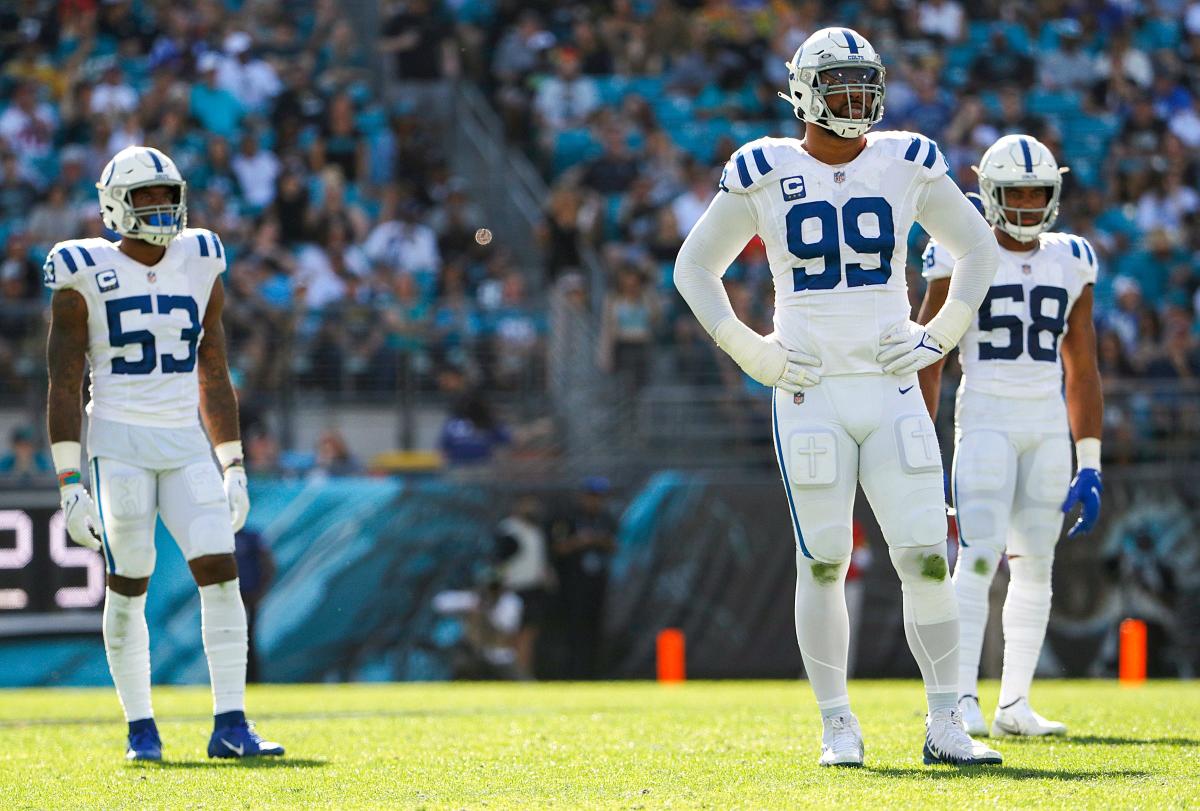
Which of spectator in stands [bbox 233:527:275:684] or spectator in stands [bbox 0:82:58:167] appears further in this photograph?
spectator in stands [bbox 0:82:58:167]

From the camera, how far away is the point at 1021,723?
7.12m

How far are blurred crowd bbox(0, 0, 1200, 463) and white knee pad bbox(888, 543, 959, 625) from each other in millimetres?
8531

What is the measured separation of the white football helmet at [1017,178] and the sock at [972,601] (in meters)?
1.26

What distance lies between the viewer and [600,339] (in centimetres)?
1502

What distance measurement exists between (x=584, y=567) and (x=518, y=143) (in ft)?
18.3

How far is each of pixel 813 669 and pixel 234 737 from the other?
84.9 inches

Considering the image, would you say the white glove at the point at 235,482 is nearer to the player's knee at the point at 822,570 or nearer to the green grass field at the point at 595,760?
the green grass field at the point at 595,760

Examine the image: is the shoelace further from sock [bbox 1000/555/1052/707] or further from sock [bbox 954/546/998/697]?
sock [bbox 1000/555/1052/707]

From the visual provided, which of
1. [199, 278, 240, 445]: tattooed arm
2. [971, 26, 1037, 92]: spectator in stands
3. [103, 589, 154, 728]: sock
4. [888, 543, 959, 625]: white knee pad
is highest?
[971, 26, 1037, 92]: spectator in stands

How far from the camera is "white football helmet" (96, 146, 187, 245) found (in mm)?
6883

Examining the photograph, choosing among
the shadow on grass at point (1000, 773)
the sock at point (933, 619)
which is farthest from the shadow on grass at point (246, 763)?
the sock at point (933, 619)

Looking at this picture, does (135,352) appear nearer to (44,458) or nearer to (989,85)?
(44,458)

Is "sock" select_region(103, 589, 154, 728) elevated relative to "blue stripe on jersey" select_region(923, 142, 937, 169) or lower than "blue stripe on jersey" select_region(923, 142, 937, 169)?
lower

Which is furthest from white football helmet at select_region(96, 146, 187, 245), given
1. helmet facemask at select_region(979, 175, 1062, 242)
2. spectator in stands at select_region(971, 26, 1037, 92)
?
spectator in stands at select_region(971, 26, 1037, 92)
